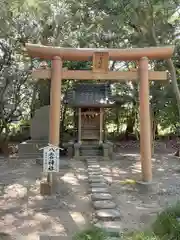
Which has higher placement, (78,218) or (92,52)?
(92,52)

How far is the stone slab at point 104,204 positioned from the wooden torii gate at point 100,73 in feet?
5.39

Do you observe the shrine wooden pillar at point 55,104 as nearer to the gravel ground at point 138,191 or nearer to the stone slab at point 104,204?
the stone slab at point 104,204

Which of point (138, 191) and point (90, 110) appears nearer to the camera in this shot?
point (138, 191)

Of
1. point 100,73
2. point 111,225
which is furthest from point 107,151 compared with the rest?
point 111,225

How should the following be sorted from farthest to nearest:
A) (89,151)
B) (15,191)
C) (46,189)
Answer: (89,151)
(15,191)
(46,189)

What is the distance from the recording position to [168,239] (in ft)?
12.0

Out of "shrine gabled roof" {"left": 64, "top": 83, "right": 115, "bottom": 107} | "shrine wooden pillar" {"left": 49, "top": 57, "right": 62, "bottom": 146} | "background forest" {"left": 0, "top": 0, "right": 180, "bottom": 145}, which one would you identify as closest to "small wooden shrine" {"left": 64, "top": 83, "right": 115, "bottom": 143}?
"shrine gabled roof" {"left": 64, "top": 83, "right": 115, "bottom": 107}

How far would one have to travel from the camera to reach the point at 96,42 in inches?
615

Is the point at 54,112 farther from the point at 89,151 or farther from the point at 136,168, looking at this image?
the point at 89,151

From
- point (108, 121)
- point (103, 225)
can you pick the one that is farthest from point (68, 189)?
point (108, 121)

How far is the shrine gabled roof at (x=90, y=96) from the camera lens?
13.5 meters

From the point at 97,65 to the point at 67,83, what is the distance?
10.1 metres

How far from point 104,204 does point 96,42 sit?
36.3 feet

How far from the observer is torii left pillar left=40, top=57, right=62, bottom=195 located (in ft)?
22.7
